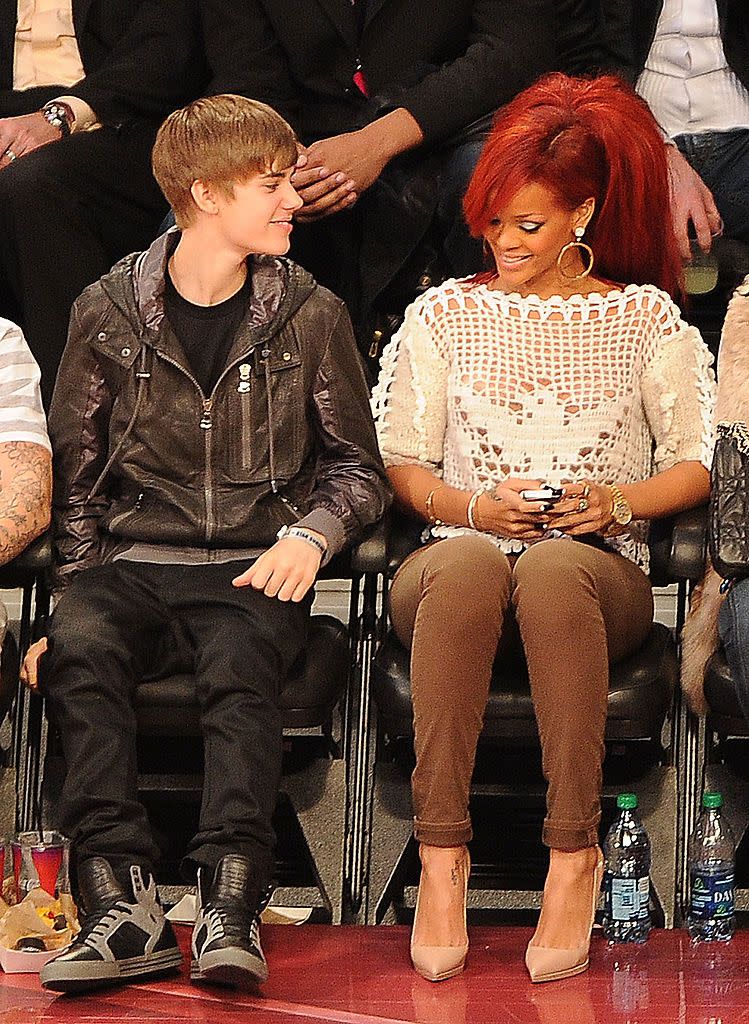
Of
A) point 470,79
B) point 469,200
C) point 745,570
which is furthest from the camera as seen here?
point 470,79

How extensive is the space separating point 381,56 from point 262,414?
112 centimetres

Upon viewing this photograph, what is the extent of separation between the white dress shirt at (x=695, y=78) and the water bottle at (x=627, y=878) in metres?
1.68

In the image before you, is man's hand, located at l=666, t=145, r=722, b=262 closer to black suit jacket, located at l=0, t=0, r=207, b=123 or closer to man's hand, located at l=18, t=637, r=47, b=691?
black suit jacket, located at l=0, t=0, r=207, b=123

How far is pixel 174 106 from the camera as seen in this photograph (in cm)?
399

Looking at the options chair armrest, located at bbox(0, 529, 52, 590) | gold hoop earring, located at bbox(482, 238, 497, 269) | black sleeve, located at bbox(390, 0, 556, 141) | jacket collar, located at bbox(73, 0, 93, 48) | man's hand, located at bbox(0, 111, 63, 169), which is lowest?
chair armrest, located at bbox(0, 529, 52, 590)

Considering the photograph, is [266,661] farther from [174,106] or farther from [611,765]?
[174,106]

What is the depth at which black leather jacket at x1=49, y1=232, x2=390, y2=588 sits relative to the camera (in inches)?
117

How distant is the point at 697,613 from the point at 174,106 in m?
1.83

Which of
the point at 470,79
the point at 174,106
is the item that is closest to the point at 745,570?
the point at 470,79

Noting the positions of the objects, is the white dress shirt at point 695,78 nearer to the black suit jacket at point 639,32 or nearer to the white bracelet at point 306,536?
the black suit jacket at point 639,32

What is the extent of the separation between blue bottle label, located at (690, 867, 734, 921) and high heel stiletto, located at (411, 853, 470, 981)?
0.43m

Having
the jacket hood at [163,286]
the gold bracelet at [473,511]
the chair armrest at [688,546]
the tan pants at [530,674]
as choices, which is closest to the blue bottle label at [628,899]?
the tan pants at [530,674]

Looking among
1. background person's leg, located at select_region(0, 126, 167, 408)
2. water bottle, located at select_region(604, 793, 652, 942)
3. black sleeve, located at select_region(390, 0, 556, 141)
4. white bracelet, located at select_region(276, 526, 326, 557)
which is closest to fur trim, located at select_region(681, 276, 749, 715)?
water bottle, located at select_region(604, 793, 652, 942)

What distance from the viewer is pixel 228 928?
2.47 metres
